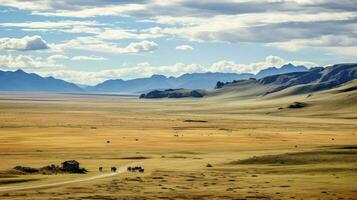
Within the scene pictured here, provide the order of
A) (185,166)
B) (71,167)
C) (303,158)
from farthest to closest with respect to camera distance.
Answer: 1. (303,158)
2. (185,166)
3. (71,167)

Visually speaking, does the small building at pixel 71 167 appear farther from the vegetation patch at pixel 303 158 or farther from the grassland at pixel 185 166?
the vegetation patch at pixel 303 158

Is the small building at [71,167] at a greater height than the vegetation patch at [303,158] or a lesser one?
greater

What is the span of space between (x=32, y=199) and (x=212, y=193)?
15600 mm

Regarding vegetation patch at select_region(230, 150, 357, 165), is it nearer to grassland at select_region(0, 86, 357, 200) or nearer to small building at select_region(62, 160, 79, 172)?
grassland at select_region(0, 86, 357, 200)

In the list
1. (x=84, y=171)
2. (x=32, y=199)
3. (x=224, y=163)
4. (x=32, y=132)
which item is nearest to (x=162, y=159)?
(x=224, y=163)

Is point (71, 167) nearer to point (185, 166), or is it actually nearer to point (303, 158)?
point (185, 166)

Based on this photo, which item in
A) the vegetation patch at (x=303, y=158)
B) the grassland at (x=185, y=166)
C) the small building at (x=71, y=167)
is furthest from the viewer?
the vegetation patch at (x=303, y=158)

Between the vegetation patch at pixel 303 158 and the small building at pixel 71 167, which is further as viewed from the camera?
the vegetation patch at pixel 303 158

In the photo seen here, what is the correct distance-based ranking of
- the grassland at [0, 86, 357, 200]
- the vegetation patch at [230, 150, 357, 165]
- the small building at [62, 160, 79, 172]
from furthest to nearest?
the vegetation patch at [230, 150, 357, 165] < the small building at [62, 160, 79, 172] < the grassland at [0, 86, 357, 200]

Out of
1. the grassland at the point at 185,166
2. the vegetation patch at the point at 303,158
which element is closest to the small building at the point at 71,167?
the grassland at the point at 185,166

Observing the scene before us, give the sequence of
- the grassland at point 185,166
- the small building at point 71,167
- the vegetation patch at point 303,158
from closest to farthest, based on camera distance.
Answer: the grassland at point 185,166
the small building at point 71,167
the vegetation patch at point 303,158

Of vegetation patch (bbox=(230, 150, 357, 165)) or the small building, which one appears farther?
vegetation patch (bbox=(230, 150, 357, 165))

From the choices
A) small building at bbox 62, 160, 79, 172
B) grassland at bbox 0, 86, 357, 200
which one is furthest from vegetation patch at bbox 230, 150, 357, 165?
small building at bbox 62, 160, 79, 172

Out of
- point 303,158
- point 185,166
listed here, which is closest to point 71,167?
point 185,166
